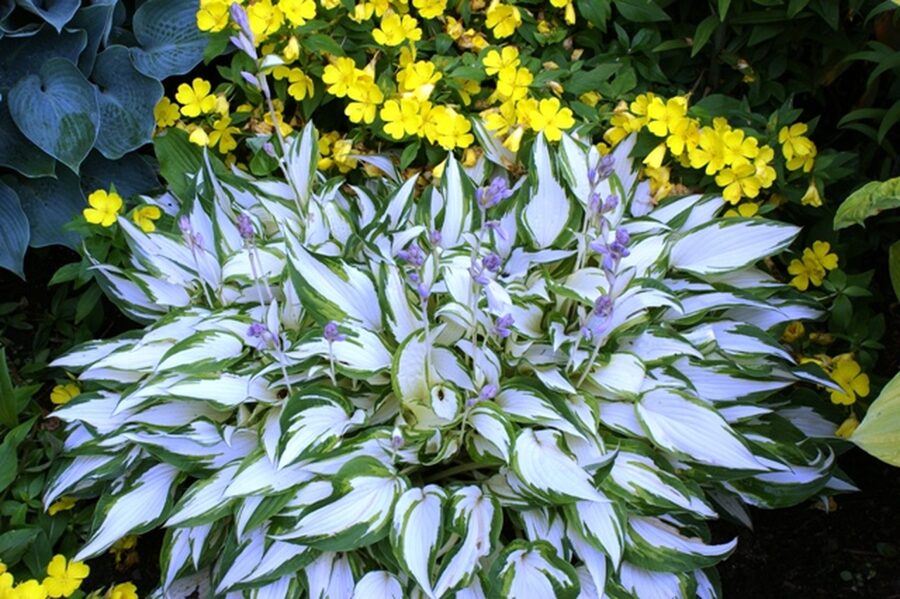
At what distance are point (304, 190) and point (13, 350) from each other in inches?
44.3

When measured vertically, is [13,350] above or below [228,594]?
below

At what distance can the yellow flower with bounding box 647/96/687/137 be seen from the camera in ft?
6.77

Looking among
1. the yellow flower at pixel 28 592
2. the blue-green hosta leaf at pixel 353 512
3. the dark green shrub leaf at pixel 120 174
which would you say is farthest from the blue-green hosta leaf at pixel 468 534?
the dark green shrub leaf at pixel 120 174

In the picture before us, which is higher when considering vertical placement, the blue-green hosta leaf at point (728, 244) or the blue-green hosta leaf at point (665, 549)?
the blue-green hosta leaf at point (728, 244)

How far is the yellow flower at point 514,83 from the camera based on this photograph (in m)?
2.11

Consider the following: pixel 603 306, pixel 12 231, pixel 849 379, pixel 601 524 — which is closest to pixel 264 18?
pixel 12 231

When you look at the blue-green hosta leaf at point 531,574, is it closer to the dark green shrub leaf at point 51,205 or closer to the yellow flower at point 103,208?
the yellow flower at point 103,208

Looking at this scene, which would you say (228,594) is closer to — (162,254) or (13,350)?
(162,254)

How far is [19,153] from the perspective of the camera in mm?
2396

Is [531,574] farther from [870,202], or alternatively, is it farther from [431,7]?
[431,7]

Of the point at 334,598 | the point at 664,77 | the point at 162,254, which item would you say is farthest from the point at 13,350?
the point at 664,77

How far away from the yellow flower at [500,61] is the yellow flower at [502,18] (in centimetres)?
14

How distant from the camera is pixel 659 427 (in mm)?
1704

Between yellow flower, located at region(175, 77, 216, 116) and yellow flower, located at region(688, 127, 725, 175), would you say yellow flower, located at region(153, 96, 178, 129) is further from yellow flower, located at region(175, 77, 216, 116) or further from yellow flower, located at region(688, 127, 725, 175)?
yellow flower, located at region(688, 127, 725, 175)
